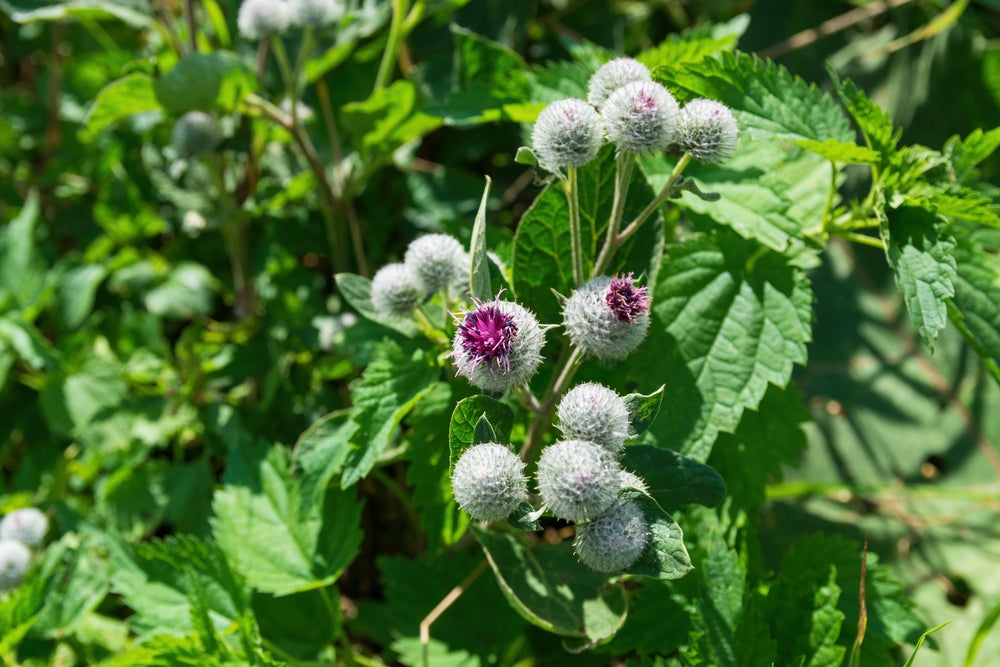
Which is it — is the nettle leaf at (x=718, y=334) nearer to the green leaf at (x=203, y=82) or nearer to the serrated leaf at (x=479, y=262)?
the serrated leaf at (x=479, y=262)

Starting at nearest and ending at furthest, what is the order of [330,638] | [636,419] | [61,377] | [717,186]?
[636,419]
[717,186]
[330,638]
[61,377]

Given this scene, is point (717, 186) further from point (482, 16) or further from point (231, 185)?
point (231, 185)

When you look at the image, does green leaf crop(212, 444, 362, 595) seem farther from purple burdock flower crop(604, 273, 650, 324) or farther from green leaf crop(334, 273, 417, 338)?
purple burdock flower crop(604, 273, 650, 324)

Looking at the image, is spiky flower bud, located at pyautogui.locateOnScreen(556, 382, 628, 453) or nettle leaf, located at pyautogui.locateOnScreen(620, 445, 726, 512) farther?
nettle leaf, located at pyautogui.locateOnScreen(620, 445, 726, 512)

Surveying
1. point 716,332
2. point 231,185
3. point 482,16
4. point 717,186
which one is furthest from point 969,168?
point 231,185

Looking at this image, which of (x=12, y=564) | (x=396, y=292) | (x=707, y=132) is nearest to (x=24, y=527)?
(x=12, y=564)

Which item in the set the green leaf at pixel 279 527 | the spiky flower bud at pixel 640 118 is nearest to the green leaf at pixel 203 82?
the green leaf at pixel 279 527

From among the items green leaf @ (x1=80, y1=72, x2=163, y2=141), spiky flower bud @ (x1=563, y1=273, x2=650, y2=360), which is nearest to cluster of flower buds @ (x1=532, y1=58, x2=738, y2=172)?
spiky flower bud @ (x1=563, y1=273, x2=650, y2=360)
